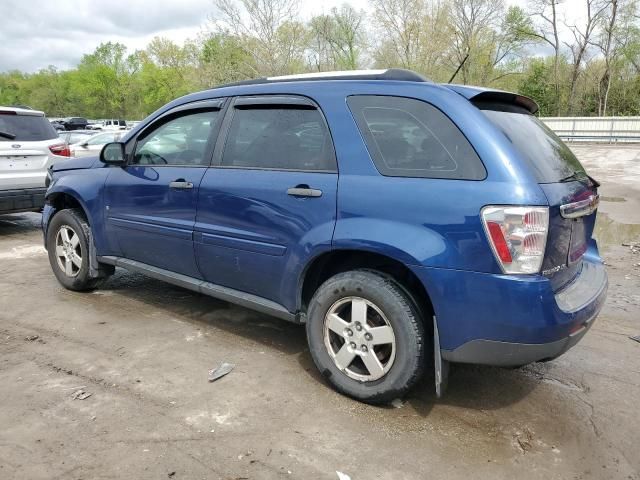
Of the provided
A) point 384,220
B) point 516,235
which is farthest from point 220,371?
point 516,235

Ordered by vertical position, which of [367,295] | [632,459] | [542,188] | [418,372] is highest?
[542,188]

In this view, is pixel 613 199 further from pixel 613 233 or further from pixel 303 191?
pixel 303 191

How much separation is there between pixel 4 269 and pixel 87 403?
150 inches

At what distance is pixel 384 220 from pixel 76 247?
3.44 meters

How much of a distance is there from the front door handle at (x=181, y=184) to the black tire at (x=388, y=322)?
1343 mm

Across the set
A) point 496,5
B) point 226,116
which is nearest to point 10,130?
point 226,116

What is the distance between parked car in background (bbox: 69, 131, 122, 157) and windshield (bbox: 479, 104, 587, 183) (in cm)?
1474

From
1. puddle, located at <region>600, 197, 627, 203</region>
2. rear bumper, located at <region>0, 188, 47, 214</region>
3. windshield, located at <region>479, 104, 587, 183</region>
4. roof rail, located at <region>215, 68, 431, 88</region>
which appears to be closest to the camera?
windshield, located at <region>479, 104, 587, 183</region>

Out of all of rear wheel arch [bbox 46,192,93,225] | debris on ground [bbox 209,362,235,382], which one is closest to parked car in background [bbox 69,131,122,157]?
rear wheel arch [bbox 46,192,93,225]

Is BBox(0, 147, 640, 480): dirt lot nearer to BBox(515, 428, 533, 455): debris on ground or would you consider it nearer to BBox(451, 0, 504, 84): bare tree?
BBox(515, 428, 533, 455): debris on ground

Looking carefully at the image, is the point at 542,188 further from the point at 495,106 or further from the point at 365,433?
the point at 365,433

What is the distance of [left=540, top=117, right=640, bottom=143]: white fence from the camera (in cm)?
2888

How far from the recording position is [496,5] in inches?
1427

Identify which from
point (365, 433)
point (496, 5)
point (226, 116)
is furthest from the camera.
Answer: point (496, 5)
